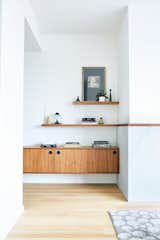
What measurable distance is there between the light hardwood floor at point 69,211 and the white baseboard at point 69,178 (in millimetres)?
174

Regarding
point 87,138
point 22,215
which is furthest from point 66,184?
point 22,215

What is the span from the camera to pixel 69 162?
3.81 m

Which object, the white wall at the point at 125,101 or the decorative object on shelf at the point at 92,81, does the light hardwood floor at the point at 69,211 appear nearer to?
the white wall at the point at 125,101

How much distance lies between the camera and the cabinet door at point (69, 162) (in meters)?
3.80

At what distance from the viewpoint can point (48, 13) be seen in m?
3.46

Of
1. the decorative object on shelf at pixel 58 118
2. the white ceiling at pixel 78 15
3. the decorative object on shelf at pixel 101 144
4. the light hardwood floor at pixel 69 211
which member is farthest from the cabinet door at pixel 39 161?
the white ceiling at pixel 78 15

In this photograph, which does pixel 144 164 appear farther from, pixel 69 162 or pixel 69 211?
pixel 69 162

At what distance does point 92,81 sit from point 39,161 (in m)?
1.72

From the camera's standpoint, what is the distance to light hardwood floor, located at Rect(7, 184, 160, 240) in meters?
2.12

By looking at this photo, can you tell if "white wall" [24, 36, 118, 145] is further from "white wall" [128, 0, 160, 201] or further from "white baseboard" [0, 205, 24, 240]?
"white baseboard" [0, 205, 24, 240]

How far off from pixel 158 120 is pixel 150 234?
158cm

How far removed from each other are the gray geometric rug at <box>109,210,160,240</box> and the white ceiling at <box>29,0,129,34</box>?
275 centimetres

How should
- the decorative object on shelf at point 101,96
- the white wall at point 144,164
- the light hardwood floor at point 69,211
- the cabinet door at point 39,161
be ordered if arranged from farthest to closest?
1. the decorative object on shelf at point 101,96
2. the cabinet door at point 39,161
3. the white wall at point 144,164
4. the light hardwood floor at point 69,211

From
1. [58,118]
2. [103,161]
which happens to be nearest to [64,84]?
[58,118]
